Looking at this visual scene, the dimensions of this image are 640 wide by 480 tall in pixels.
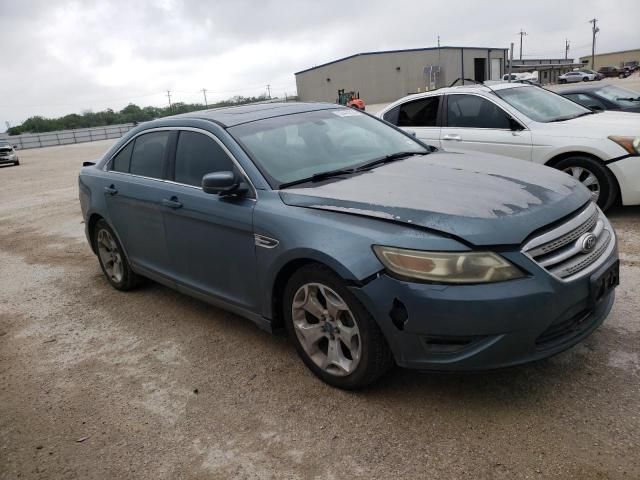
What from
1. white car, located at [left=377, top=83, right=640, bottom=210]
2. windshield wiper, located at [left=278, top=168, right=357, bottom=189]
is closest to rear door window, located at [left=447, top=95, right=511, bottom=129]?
white car, located at [left=377, top=83, right=640, bottom=210]

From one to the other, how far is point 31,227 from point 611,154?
8586 mm

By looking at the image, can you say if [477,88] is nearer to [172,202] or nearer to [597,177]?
[597,177]

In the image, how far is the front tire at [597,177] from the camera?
568cm

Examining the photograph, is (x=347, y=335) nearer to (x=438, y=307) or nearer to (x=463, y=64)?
(x=438, y=307)

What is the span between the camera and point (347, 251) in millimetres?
2689

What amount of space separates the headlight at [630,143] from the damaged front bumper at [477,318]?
360 cm

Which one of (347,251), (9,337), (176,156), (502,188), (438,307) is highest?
(176,156)

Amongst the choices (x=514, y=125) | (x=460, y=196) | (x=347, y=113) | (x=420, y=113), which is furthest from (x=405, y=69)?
(x=460, y=196)

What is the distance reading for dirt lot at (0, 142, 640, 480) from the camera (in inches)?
96.0

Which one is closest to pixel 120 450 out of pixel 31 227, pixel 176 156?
pixel 176 156

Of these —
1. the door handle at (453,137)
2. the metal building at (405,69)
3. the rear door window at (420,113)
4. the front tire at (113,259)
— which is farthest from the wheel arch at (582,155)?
the metal building at (405,69)

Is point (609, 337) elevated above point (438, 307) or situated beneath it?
situated beneath

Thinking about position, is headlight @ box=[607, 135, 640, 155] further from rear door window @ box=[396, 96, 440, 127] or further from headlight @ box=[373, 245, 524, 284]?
headlight @ box=[373, 245, 524, 284]

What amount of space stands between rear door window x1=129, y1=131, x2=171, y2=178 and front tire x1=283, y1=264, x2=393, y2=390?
1.75 metres
